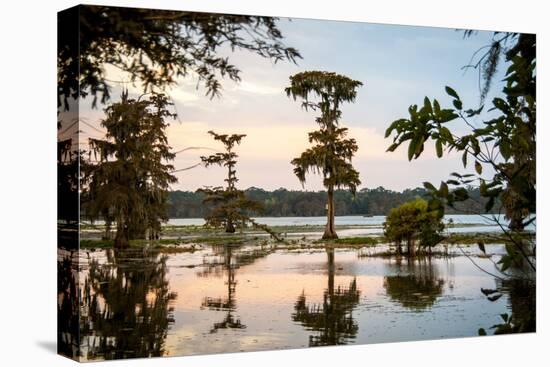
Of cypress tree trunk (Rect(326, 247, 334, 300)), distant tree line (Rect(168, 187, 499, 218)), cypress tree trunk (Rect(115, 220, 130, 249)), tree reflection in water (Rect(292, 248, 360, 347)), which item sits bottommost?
tree reflection in water (Rect(292, 248, 360, 347))

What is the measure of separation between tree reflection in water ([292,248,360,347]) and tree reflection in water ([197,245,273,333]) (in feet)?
1.64

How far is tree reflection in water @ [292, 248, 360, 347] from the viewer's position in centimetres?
699

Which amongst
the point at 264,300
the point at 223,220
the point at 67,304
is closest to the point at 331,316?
the point at 264,300

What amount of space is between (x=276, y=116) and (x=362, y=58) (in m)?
0.97

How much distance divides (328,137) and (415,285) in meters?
1.48

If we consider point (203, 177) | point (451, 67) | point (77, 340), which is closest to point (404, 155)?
point (451, 67)

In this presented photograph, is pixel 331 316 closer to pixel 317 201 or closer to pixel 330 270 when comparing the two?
pixel 330 270

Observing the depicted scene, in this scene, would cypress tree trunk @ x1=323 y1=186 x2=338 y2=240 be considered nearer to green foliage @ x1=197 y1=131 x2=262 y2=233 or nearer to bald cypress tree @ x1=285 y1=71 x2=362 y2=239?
bald cypress tree @ x1=285 y1=71 x2=362 y2=239

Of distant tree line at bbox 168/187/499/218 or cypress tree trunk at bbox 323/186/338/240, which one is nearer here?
distant tree line at bbox 168/187/499/218

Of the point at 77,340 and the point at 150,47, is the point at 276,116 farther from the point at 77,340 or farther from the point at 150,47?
the point at 77,340

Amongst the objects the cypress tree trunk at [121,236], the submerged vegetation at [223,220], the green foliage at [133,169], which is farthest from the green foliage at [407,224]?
the cypress tree trunk at [121,236]

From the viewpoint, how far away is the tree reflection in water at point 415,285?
7457mm

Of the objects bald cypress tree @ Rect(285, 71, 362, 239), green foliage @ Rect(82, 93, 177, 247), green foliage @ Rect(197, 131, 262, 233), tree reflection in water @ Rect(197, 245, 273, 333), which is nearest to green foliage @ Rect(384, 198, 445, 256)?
bald cypress tree @ Rect(285, 71, 362, 239)

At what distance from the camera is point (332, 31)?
7367mm
